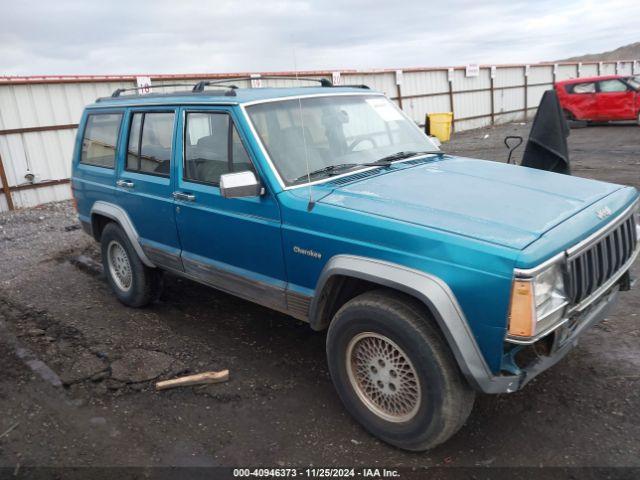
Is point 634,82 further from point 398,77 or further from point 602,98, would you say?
point 398,77

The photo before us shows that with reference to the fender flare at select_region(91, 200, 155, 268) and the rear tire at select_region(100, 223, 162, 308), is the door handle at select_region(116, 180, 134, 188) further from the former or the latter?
the rear tire at select_region(100, 223, 162, 308)

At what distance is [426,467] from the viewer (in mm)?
2812

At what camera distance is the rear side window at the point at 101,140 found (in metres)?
4.88

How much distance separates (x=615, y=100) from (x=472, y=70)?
7.05m

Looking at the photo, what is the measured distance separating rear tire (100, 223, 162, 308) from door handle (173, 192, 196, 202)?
103 cm

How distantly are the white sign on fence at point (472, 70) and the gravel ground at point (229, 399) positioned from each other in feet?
69.0

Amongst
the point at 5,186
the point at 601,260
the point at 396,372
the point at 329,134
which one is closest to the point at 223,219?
the point at 329,134

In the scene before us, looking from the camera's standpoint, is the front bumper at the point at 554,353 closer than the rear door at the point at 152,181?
Yes

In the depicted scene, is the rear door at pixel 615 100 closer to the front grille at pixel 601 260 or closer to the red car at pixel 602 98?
the red car at pixel 602 98

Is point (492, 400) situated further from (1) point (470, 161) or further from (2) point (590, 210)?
(1) point (470, 161)

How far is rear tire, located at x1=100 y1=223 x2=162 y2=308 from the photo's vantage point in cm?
486

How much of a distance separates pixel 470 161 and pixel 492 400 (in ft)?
5.85

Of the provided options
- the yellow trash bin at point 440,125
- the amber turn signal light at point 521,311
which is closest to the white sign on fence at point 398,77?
the yellow trash bin at point 440,125

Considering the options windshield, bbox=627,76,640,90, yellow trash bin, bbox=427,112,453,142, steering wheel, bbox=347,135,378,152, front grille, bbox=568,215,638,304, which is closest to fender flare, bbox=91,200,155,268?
steering wheel, bbox=347,135,378,152
